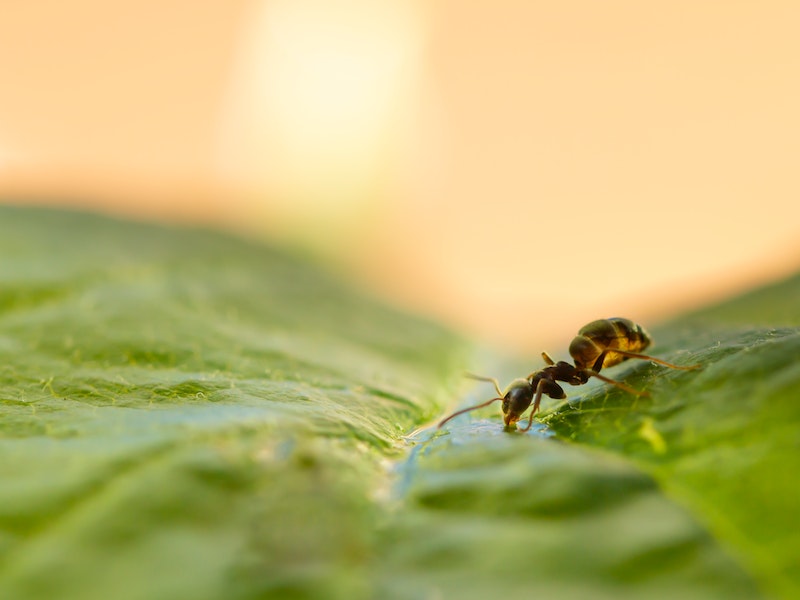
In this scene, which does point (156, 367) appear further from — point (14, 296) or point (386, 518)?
point (386, 518)

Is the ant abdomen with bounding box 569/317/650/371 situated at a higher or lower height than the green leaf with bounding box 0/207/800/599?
higher

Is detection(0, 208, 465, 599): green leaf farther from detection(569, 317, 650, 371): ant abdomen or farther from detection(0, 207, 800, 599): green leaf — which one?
detection(569, 317, 650, 371): ant abdomen

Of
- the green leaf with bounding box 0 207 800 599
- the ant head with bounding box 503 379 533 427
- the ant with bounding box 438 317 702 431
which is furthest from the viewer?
the ant with bounding box 438 317 702 431

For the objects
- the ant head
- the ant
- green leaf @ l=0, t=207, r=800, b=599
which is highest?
the ant

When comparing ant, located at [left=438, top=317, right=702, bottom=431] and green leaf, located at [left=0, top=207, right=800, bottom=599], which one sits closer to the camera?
green leaf, located at [left=0, top=207, right=800, bottom=599]

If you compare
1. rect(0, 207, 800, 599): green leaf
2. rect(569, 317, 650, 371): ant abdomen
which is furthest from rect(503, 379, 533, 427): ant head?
rect(569, 317, 650, 371): ant abdomen

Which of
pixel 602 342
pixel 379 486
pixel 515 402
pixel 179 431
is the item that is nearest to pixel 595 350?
pixel 602 342

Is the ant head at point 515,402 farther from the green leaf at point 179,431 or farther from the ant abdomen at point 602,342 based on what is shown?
the ant abdomen at point 602,342
